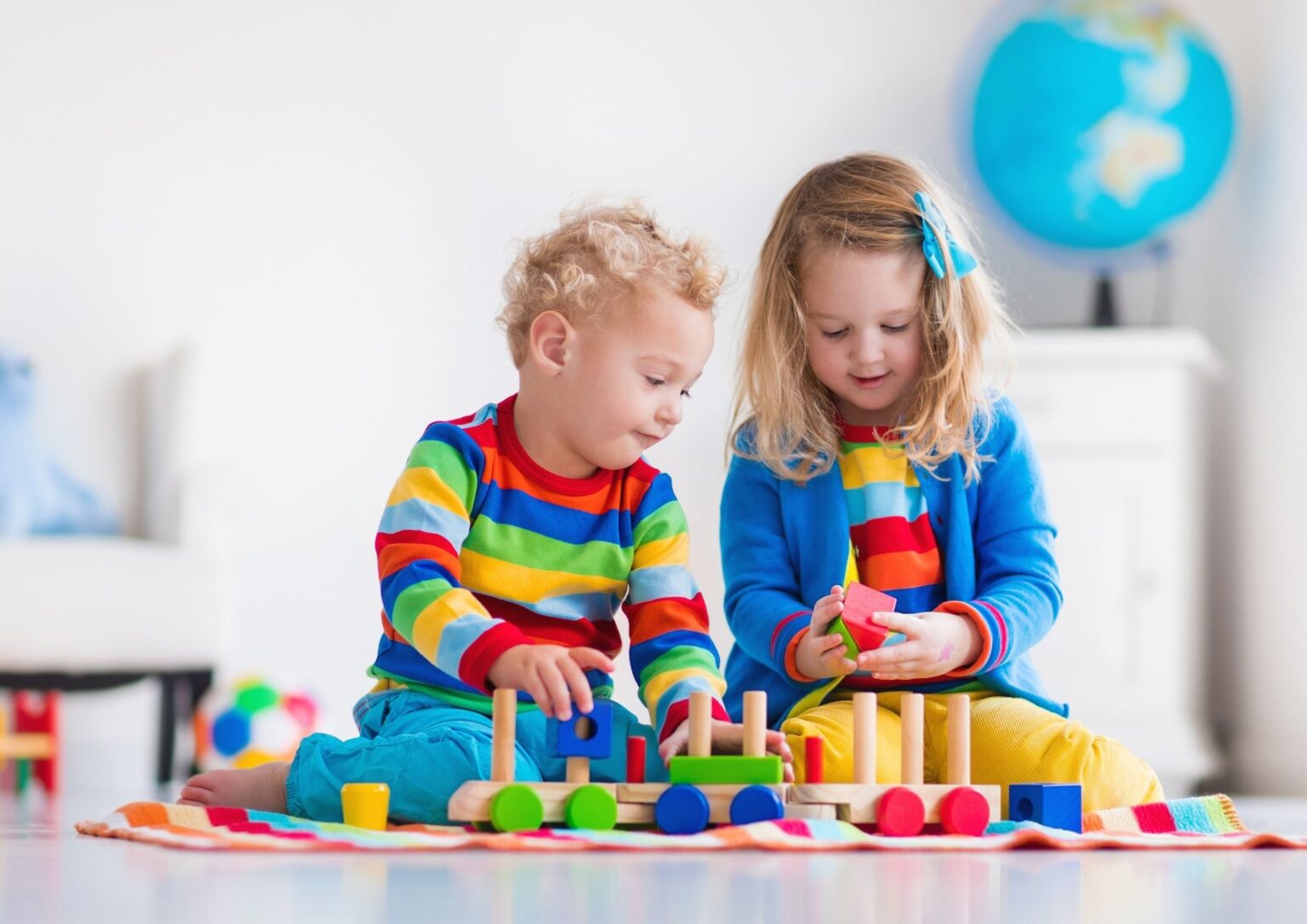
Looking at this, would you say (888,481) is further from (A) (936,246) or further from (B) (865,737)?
(B) (865,737)

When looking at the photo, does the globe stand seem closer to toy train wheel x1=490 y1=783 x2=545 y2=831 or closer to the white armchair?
the white armchair

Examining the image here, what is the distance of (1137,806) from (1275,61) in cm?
186

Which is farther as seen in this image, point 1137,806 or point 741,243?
point 741,243

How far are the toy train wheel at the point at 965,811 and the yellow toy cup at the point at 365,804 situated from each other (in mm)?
377

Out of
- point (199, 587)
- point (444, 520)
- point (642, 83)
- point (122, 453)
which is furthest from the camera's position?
point (642, 83)

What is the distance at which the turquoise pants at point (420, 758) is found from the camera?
3.54ft

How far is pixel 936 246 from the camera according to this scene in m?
1.31

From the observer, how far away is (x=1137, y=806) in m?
1.17

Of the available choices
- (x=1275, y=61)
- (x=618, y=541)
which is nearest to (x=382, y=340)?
(x=1275, y=61)

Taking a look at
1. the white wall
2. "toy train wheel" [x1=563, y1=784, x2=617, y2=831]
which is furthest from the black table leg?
"toy train wheel" [x1=563, y1=784, x2=617, y2=831]

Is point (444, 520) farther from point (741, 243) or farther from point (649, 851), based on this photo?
point (741, 243)

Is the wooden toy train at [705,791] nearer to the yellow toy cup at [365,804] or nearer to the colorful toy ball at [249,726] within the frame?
the yellow toy cup at [365,804]

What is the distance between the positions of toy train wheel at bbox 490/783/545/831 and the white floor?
8cm

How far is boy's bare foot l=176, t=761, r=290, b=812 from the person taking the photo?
3.94ft
